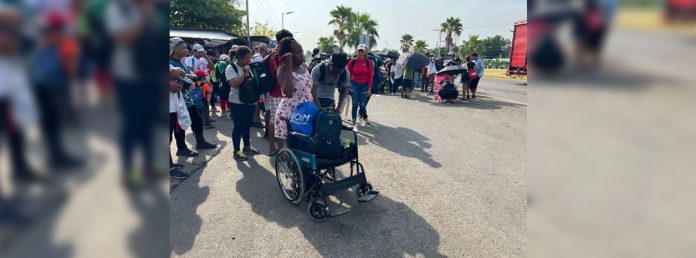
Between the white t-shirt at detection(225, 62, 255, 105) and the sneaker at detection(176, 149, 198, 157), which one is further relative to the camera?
the sneaker at detection(176, 149, 198, 157)

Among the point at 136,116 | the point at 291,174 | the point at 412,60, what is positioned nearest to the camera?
the point at 136,116

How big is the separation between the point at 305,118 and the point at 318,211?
33.0 inches

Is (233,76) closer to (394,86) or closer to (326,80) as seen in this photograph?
(326,80)

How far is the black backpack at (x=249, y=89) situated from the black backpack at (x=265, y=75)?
0.05 meters

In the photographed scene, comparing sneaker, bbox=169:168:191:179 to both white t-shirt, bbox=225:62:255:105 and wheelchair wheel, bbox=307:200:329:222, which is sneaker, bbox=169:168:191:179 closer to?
white t-shirt, bbox=225:62:255:105

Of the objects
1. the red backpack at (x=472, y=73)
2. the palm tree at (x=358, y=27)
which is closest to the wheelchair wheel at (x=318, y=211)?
the red backpack at (x=472, y=73)

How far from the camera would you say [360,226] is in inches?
124

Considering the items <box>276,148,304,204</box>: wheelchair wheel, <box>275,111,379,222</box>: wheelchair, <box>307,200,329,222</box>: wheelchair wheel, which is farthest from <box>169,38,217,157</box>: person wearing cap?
<box>307,200,329,222</box>: wheelchair wheel

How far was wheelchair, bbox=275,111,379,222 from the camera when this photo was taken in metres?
3.17

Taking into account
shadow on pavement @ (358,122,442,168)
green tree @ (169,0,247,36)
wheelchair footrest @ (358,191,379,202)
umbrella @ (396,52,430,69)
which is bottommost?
wheelchair footrest @ (358,191,379,202)

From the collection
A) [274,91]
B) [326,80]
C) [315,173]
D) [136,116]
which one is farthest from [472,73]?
[136,116]

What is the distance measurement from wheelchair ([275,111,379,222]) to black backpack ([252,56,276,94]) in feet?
3.67

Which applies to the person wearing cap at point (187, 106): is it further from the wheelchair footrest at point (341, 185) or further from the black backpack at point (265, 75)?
the wheelchair footrest at point (341, 185)

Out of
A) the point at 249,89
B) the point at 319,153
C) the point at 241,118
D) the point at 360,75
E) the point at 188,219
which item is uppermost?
the point at 360,75
